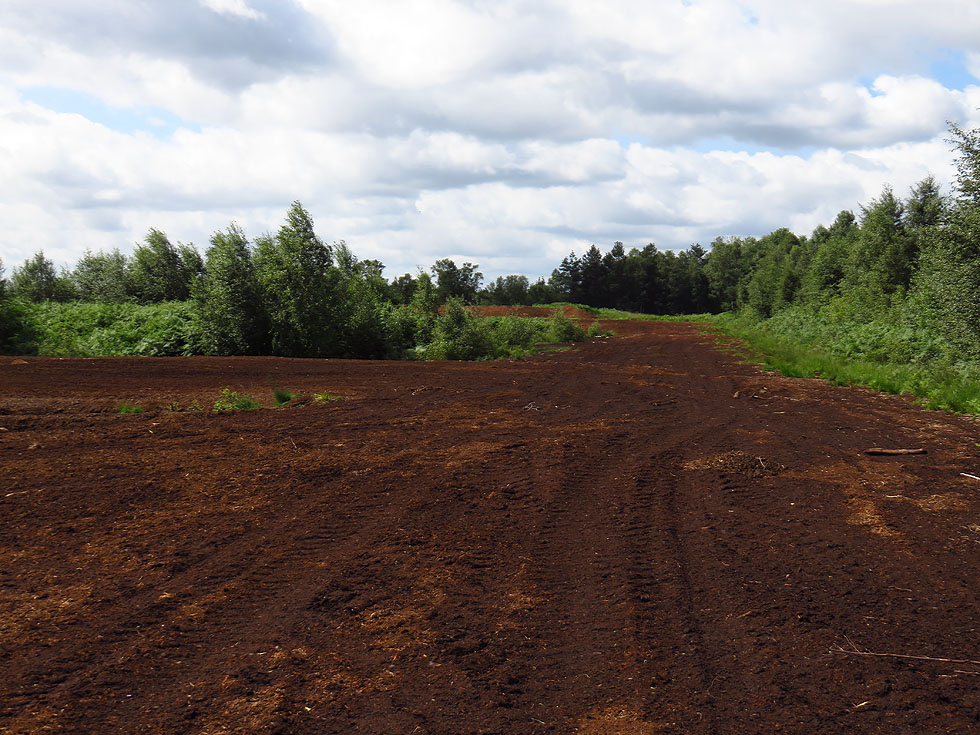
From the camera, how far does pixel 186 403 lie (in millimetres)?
11430

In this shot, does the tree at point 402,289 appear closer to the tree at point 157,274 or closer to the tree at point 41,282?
the tree at point 157,274

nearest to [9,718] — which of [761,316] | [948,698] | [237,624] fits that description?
[237,624]

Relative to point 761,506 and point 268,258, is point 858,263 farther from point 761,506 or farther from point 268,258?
point 761,506

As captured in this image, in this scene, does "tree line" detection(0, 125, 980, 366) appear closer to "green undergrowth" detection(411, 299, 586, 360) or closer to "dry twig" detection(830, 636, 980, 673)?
"green undergrowth" detection(411, 299, 586, 360)

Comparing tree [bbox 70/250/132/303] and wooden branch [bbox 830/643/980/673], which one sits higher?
tree [bbox 70/250/132/303]

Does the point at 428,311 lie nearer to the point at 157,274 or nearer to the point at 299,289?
the point at 299,289

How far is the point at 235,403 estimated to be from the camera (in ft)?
37.2

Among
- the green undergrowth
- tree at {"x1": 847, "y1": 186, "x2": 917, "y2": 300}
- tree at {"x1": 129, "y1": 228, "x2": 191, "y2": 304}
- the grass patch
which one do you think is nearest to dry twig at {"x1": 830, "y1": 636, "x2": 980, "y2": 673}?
the grass patch

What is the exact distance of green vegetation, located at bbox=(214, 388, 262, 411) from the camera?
36.4 feet

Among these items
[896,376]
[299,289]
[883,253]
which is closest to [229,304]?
[299,289]

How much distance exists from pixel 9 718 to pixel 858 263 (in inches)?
1497

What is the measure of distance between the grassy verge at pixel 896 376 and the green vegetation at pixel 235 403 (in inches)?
481

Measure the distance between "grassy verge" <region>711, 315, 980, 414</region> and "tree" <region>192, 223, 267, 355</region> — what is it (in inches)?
687

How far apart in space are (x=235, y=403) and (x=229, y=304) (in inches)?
490
